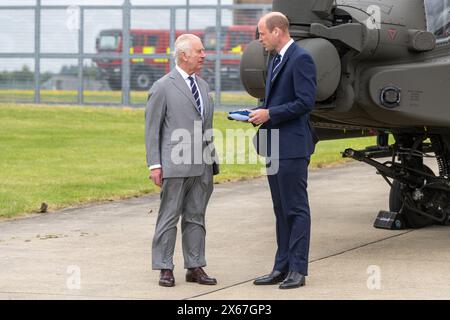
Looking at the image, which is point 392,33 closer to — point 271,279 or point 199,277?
point 271,279

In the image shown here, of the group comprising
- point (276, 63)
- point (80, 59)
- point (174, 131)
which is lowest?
point (80, 59)

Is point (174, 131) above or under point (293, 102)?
under

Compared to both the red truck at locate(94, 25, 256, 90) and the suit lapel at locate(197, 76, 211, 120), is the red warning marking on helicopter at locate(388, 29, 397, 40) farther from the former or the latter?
the red truck at locate(94, 25, 256, 90)

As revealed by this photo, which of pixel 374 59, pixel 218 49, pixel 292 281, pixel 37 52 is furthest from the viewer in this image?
pixel 37 52

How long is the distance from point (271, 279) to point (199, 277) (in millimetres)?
515

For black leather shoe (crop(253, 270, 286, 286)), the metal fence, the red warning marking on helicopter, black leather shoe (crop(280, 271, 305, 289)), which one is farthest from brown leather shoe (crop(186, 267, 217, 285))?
the metal fence

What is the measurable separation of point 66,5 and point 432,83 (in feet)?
74.8

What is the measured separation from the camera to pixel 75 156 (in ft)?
60.5

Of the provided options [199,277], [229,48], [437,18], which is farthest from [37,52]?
[199,277]

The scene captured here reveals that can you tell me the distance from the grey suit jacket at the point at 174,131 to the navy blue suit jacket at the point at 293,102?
1.66 ft

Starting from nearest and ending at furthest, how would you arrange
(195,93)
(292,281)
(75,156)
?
(292,281), (195,93), (75,156)

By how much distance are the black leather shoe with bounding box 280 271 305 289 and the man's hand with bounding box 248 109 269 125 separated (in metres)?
1.08

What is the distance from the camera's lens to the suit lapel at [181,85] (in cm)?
827

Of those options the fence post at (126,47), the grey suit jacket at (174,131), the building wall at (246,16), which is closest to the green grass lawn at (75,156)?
the fence post at (126,47)
